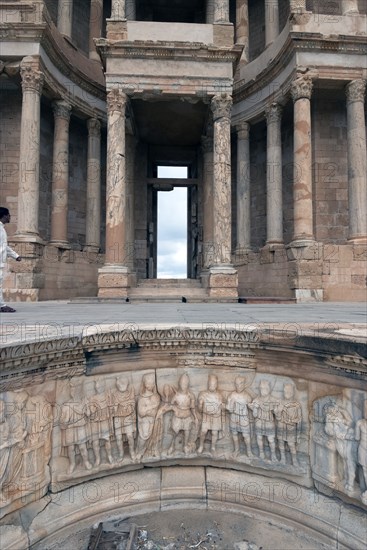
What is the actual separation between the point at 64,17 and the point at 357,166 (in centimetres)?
1299

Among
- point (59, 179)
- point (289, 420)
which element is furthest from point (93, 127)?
point (289, 420)

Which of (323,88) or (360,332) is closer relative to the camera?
(360,332)

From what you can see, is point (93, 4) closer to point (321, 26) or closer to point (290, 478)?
point (321, 26)

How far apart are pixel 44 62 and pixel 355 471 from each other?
1422 centimetres

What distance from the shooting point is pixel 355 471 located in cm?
300

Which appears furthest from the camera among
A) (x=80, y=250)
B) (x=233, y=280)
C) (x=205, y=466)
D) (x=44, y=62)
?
(x=80, y=250)

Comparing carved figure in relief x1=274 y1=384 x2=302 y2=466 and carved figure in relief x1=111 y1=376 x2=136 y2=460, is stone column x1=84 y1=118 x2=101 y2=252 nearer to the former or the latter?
carved figure in relief x1=111 y1=376 x2=136 y2=460

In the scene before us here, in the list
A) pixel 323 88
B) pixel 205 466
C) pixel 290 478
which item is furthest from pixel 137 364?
pixel 323 88

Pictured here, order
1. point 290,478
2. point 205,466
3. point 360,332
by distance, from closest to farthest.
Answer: point 360,332 < point 290,478 < point 205,466

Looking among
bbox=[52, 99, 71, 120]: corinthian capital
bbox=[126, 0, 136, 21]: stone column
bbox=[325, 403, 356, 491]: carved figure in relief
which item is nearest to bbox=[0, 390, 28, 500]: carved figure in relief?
bbox=[325, 403, 356, 491]: carved figure in relief

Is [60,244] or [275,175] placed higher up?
[275,175]

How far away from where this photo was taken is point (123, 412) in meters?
3.52

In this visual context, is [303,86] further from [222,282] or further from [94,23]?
[94,23]

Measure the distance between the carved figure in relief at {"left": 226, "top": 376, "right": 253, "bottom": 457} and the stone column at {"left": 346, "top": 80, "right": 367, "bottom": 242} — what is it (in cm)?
1019
